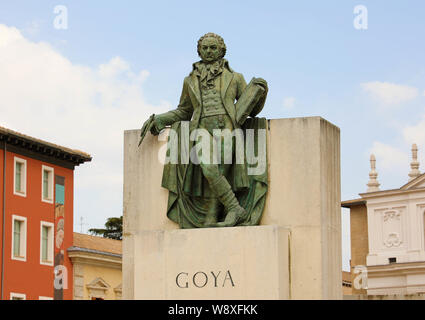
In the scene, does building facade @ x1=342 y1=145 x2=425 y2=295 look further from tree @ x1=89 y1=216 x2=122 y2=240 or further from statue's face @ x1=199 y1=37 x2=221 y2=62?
statue's face @ x1=199 y1=37 x2=221 y2=62

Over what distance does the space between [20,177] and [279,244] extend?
120 feet

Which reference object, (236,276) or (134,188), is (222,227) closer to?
(236,276)

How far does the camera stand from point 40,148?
49188mm

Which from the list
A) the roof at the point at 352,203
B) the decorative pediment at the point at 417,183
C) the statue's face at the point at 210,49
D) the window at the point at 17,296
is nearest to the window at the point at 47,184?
the window at the point at 17,296

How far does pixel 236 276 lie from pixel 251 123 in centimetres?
181

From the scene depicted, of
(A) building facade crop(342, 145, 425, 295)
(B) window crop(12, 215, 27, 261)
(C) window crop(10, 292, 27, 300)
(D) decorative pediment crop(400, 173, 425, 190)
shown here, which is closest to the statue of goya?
(C) window crop(10, 292, 27, 300)

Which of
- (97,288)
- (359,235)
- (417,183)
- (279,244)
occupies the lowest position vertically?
(279,244)

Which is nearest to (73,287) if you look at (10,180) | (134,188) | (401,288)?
(10,180)

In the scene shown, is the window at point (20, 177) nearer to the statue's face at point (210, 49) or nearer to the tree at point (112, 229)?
the tree at point (112, 229)

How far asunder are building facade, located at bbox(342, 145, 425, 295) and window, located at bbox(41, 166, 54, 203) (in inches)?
706

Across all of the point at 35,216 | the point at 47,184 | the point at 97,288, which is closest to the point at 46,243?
the point at 35,216

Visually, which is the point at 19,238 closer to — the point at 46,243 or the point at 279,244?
the point at 46,243

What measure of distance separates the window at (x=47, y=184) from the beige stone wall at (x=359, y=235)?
21197mm

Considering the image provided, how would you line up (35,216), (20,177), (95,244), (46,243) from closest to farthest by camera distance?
(20,177)
(35,216)
(46,243)
(95,244)
